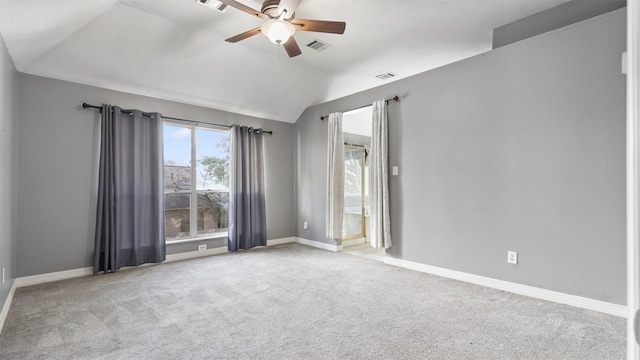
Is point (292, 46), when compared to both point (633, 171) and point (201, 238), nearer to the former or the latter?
point (633, 171)

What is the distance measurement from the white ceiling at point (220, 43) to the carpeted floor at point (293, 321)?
254cm

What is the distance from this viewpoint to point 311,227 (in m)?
5.79

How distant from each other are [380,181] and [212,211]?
2789mm

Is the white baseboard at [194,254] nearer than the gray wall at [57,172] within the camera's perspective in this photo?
No

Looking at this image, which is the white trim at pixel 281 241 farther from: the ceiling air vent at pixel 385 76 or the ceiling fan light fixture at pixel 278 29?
the ceiling fan light fixture at pixel 278 29

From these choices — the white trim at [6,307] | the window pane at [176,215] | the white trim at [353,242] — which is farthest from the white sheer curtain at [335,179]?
the white trim at [6,307]

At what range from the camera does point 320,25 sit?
2.64 meters

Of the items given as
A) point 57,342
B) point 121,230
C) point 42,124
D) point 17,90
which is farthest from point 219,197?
point 57,342

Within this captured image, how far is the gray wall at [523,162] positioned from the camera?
275 cm

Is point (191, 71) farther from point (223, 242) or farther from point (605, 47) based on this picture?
point (605, 47)

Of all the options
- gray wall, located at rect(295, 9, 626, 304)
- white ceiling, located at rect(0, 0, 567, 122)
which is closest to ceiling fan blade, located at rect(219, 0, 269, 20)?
white ceiling, located at rect(0, 0, 567, 122)

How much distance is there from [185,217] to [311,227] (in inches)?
85.6

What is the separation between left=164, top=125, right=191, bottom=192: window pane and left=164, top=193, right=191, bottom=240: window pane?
→ 5.3 inches

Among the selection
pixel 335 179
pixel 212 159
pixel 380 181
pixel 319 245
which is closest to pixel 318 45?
pixel 380 181
